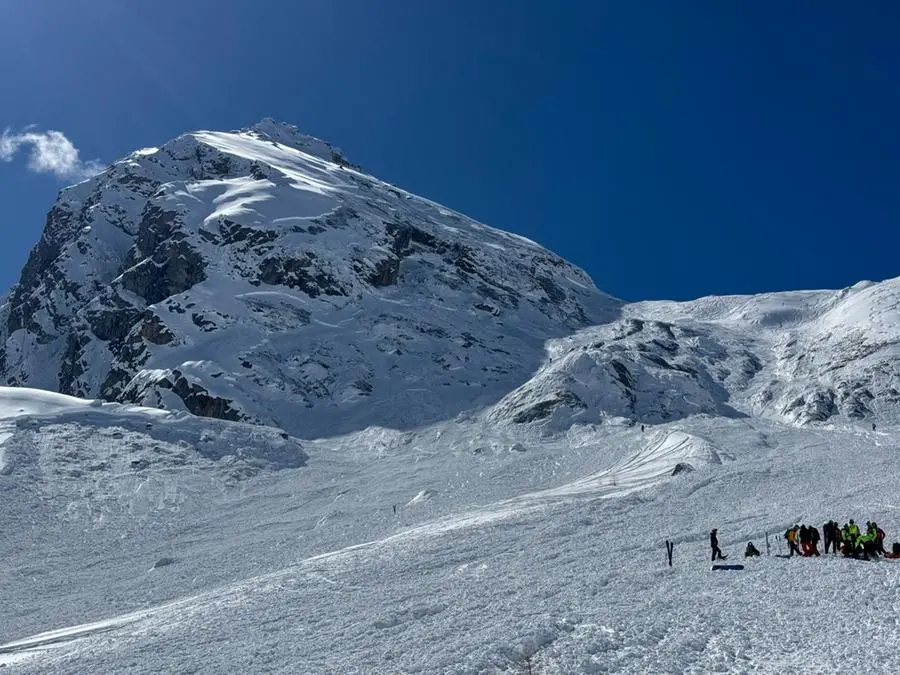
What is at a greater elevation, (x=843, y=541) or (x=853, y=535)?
(x=853, y=535)

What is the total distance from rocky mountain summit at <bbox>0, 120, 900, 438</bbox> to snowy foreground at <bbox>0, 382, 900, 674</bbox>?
9684 millimetres

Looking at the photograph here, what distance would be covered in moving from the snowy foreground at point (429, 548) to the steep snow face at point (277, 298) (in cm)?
1477

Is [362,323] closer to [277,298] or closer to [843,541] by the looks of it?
[277,298]

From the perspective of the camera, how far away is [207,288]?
12150 cm

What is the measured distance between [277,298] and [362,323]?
482 inches

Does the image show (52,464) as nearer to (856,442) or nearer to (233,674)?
(233,674)

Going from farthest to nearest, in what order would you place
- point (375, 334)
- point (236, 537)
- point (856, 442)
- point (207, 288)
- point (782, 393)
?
point (207, 288) < point (375, 334) < point (782, 393) < point (856, 442) < point (236, 537)

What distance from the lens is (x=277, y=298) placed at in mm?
119250

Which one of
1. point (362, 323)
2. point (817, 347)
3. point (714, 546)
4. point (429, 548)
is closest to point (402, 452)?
point (362, 323)

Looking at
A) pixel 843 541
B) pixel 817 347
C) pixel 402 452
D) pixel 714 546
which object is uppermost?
pixel 817 347

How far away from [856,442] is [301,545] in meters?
39.2

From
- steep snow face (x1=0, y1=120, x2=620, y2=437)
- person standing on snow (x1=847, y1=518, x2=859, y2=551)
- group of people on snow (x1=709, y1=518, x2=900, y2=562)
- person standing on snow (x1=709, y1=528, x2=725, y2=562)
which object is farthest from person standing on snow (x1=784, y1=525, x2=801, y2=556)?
steep snow face (x1=0, y1=120, x2=620, y2=437)

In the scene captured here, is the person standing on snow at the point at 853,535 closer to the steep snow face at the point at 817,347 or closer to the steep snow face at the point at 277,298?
the steep snow face at the point at 817,347

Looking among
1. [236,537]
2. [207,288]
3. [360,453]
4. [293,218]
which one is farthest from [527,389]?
[293,218]
